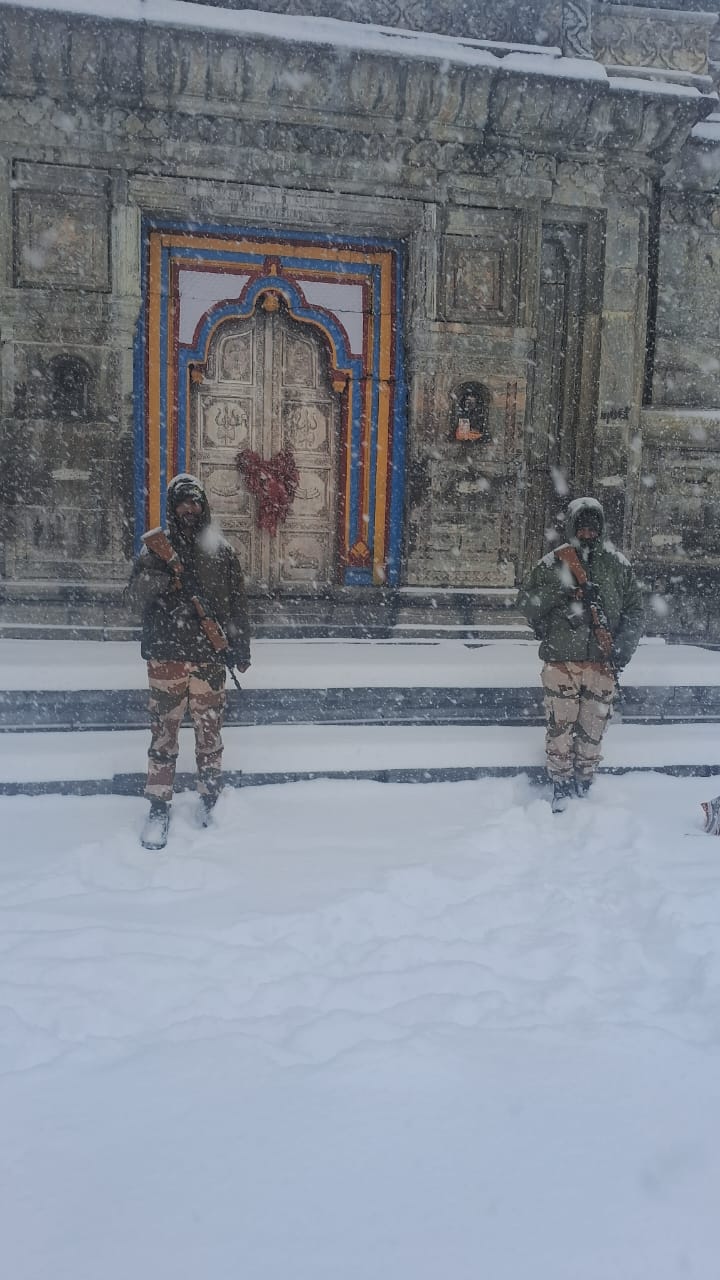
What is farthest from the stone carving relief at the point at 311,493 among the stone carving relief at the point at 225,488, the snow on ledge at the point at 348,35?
the snow on ledge at the point at 348,35

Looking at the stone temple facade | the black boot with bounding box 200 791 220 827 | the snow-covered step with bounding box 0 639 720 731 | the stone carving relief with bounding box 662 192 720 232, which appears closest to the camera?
the black boot with bounding box 200 791 220 827

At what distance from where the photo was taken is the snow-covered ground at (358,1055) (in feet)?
5.87

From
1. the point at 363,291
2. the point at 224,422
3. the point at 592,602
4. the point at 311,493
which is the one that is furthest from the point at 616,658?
the point at 363,291

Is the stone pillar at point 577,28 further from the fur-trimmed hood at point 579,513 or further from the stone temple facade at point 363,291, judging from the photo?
the fur-trimmed hood at point 579,513

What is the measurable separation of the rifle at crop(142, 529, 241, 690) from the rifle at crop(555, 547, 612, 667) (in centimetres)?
190

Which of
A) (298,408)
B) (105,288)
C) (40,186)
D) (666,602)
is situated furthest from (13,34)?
(666,602)

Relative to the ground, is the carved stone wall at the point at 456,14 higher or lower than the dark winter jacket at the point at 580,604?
higher

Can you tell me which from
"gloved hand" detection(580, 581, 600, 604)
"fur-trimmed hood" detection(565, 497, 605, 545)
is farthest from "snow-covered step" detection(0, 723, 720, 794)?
"fur-trimmed hood" detection(565, 497, 605, 545)

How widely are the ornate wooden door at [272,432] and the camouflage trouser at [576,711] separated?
13.3 ft

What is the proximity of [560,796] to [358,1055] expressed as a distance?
8.12 ft

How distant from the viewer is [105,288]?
7441mm

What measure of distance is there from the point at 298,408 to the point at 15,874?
5.70 m

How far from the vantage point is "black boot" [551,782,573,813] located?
14.9 ft

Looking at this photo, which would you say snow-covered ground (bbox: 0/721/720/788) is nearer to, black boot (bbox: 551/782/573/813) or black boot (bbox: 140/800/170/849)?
black boot (bbox: 551/782/573/813)
